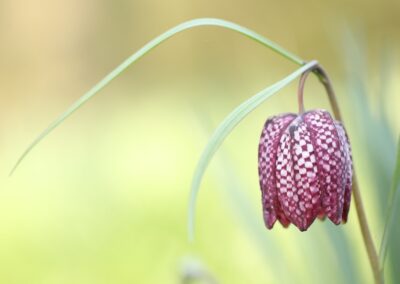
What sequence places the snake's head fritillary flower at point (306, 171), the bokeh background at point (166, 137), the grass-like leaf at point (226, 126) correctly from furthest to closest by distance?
the bokeh background at point (166, 137) < the snake's head fritillary flower at point (306, 171) < the grass-like leaf at point (226, 126)

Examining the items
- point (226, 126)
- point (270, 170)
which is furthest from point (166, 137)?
point (226, 126)

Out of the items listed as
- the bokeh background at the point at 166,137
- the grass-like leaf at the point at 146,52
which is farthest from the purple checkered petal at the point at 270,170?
the bokeh background at the point at 166,137

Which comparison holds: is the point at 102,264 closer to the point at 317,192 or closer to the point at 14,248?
the point at 14,248

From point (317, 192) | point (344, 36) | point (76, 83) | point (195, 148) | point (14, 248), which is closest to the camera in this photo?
point (317, 192)

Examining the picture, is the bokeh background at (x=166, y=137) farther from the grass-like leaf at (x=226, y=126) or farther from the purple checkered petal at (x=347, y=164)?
the grass-like leaf at (x=226, y=126)

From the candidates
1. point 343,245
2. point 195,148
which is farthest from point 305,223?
point 195,148

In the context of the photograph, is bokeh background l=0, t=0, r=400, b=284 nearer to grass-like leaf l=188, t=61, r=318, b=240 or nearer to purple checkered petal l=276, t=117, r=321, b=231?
purple checkered petal l=276, t=117, r=321, b=231
